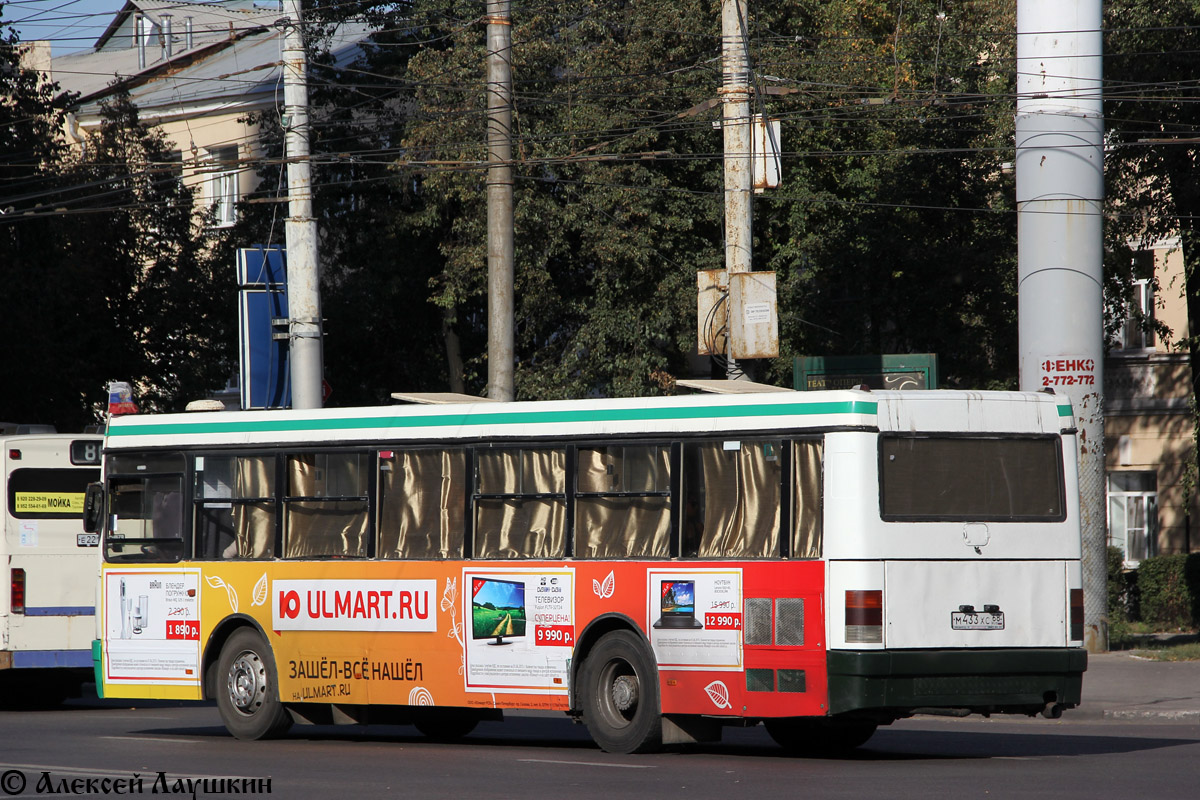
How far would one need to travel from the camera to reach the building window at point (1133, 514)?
112 ft

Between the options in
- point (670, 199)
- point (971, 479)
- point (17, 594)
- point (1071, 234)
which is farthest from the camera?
point (670, 199)

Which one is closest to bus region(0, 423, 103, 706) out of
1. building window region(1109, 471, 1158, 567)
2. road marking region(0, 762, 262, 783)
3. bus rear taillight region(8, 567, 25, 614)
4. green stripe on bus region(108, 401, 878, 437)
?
bus rear taillight region(8, 567, 25, 614)

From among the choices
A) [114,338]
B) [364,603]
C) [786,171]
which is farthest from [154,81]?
[364,603]

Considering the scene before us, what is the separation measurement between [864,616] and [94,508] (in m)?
7.50

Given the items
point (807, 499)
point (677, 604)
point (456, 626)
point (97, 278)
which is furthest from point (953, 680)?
point (97, 278)

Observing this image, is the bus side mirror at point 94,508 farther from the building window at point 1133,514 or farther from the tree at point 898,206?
the building window at point 1133,514

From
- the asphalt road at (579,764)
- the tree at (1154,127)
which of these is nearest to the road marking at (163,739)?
the asphalt road at (579,764)

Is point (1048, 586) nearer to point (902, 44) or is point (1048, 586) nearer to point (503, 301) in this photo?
point (503, 301)

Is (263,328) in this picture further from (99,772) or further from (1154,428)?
(1154,428)

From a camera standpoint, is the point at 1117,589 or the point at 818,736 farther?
the point at 1117,589

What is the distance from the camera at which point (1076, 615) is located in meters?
12.6

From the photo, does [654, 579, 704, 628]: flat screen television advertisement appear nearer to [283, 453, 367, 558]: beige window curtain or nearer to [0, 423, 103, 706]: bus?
[283, 453, 367, 558]: beige window curtain

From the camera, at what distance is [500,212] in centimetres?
1989

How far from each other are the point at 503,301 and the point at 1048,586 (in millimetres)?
8588
